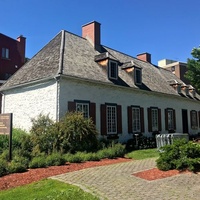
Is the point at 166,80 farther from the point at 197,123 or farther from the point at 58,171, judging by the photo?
the point at 58,171

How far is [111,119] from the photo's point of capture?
17.0m

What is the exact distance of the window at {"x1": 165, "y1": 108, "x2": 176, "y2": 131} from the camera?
74.6ft

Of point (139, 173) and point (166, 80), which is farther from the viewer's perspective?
point (166, 80)

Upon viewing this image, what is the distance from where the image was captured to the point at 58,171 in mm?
9000

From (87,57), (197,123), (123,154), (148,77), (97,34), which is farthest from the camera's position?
(197,123)

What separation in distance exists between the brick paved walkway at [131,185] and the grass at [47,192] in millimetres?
351

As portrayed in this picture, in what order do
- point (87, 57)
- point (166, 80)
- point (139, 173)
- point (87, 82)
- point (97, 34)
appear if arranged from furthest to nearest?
1. point (166, 80)
2. point (97, 34)
3. point (87, 57)
4. point (87, 82)
5. point (139, 173)

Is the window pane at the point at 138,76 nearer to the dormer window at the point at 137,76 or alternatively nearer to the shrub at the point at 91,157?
the dormer window at the point at 137,76

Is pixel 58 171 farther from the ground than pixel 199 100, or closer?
closer

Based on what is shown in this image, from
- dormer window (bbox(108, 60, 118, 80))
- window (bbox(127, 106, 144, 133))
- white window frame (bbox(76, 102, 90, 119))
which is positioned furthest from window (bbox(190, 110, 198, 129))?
white window frame (bbox(76, 102, 90, 119))

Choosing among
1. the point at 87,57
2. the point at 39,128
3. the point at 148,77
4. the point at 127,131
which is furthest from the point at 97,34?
the point at 39,128

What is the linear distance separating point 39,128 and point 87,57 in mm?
7293

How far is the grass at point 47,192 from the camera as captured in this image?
5.79 m

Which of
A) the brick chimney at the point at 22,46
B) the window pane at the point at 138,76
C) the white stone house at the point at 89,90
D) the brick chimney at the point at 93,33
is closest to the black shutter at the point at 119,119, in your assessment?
the white stone house at the point at 89,90
